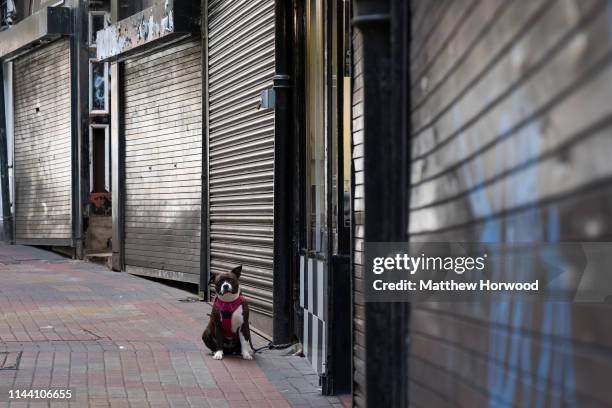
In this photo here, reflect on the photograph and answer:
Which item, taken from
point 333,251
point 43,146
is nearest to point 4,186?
point 43,146

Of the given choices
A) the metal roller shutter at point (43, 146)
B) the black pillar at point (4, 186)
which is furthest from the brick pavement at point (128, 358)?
the black pillar at point (4, 186)

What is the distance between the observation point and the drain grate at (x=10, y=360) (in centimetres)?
784

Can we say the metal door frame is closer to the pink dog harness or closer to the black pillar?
the pink dog harness

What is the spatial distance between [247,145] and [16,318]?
2973mm

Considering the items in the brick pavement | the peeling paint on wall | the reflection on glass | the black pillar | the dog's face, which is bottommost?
the brick pavement

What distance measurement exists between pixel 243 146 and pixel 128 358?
3.14 metres

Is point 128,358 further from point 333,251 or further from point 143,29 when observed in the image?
point 143,29

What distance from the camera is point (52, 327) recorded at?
9977mm

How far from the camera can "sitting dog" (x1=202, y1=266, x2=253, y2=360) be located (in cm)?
866

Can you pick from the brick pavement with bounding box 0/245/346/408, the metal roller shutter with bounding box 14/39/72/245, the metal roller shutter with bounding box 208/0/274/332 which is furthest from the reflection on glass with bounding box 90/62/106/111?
the metal roller shutter with bounding box 208/0/274/332

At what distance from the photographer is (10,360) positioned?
815cm

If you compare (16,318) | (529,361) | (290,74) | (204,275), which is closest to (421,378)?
(529,361)

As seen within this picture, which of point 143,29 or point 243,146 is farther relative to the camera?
point 143,29

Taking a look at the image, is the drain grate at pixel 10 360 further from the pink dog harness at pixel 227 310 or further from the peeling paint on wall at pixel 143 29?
the peeling paint on wall at pixel 143 29
